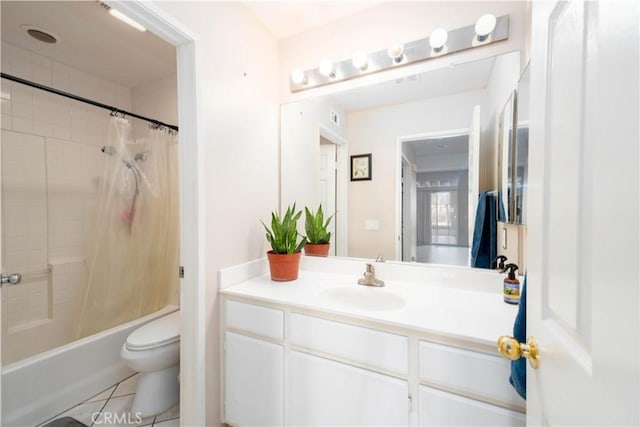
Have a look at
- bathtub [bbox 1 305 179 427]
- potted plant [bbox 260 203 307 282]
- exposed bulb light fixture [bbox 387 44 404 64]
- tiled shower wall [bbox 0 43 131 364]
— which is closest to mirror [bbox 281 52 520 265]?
exposed bulb light fixture [bbox 387 44 404 64]

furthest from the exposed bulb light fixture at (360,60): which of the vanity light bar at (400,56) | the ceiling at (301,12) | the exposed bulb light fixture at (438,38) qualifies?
the exposed bulb light fixture at (438,38)

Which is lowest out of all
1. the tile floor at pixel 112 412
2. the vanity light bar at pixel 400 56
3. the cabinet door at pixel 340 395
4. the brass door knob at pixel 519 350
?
the tile floor at pixel 112 412

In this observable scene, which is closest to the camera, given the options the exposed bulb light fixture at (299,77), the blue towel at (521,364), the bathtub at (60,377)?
the blue towel at (521,364)

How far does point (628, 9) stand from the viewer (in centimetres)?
32

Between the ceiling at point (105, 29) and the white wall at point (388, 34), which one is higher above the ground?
the ceiling at point (105, 29)

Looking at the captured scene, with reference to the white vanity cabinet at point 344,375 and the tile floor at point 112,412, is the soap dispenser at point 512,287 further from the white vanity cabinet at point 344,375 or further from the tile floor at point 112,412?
the tile floor at point 112,412

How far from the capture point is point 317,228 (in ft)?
5.84

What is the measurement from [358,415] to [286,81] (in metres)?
1.96

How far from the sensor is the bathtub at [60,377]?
143 cm

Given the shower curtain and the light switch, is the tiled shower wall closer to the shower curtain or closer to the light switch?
the shower curtain

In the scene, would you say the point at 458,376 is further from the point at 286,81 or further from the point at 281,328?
the point at 286,81

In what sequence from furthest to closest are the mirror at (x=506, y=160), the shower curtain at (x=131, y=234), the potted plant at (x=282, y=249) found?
the shower curtain at (x=131, y=234) < the potted plant at (x=282, y=249) < the mirror at (x=506, y=160)

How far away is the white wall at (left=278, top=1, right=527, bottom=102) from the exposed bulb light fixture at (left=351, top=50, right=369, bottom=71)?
0.07 m

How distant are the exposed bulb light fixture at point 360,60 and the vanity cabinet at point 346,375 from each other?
1422 millimetres
